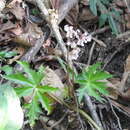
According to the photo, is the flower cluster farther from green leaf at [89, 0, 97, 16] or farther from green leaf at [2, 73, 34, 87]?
green leaf at [2, 73, 34, 87]

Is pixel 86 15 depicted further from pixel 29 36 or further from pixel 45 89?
pixel 45 89

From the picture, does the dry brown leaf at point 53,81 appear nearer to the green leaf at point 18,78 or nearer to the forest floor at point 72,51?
the forest floor at point 72,51

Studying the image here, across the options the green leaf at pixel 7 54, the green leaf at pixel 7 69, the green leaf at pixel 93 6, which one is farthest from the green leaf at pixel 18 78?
the green leaf at pixel 93 6

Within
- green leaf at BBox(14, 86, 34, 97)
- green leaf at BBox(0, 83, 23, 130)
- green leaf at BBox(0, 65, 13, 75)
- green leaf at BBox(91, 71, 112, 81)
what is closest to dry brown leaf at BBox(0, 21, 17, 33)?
green leaf at BBox(0, 65, 13, 75)

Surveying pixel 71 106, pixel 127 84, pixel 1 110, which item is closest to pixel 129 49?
pixel 127 84

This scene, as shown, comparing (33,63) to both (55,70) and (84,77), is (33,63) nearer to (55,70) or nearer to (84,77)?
(55,70)

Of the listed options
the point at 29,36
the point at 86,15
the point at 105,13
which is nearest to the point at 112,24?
the point at 105,13
